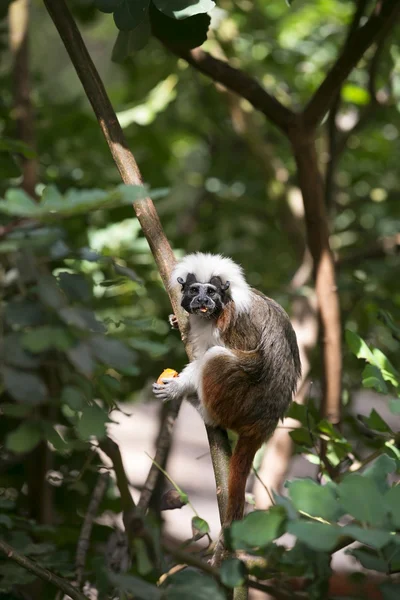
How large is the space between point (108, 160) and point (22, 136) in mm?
664

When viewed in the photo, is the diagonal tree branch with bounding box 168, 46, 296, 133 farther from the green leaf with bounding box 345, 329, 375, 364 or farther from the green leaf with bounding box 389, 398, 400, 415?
the green leaf with bounding box 389, 398, 400, 415

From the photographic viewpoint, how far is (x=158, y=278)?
9.55 ft

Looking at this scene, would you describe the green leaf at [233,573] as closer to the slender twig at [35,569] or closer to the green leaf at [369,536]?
the green leaf at [369,536]

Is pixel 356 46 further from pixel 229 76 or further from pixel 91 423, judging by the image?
pixel 91 423

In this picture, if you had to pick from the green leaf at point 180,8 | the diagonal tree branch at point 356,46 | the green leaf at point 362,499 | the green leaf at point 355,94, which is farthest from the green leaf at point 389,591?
the green leaf at point 355,94

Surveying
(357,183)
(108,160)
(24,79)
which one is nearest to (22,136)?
(24,79)

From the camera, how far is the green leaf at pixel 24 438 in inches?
36.3

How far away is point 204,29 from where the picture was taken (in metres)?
1.75

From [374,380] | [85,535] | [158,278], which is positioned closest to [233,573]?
[374,380]

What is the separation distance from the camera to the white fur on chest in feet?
6.87

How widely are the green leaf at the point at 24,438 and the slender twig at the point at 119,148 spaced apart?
622 mm

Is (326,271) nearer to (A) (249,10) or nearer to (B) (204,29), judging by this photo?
(B) (204,29)

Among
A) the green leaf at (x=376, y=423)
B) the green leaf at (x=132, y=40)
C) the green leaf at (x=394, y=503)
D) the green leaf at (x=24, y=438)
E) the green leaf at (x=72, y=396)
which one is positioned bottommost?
the green leaf at (x=376, y=423)

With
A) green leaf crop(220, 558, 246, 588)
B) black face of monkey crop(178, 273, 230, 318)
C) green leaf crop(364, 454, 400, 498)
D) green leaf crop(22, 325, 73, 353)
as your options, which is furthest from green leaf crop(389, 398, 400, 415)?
black face of monkey crop(178, 273, 230, 318)
